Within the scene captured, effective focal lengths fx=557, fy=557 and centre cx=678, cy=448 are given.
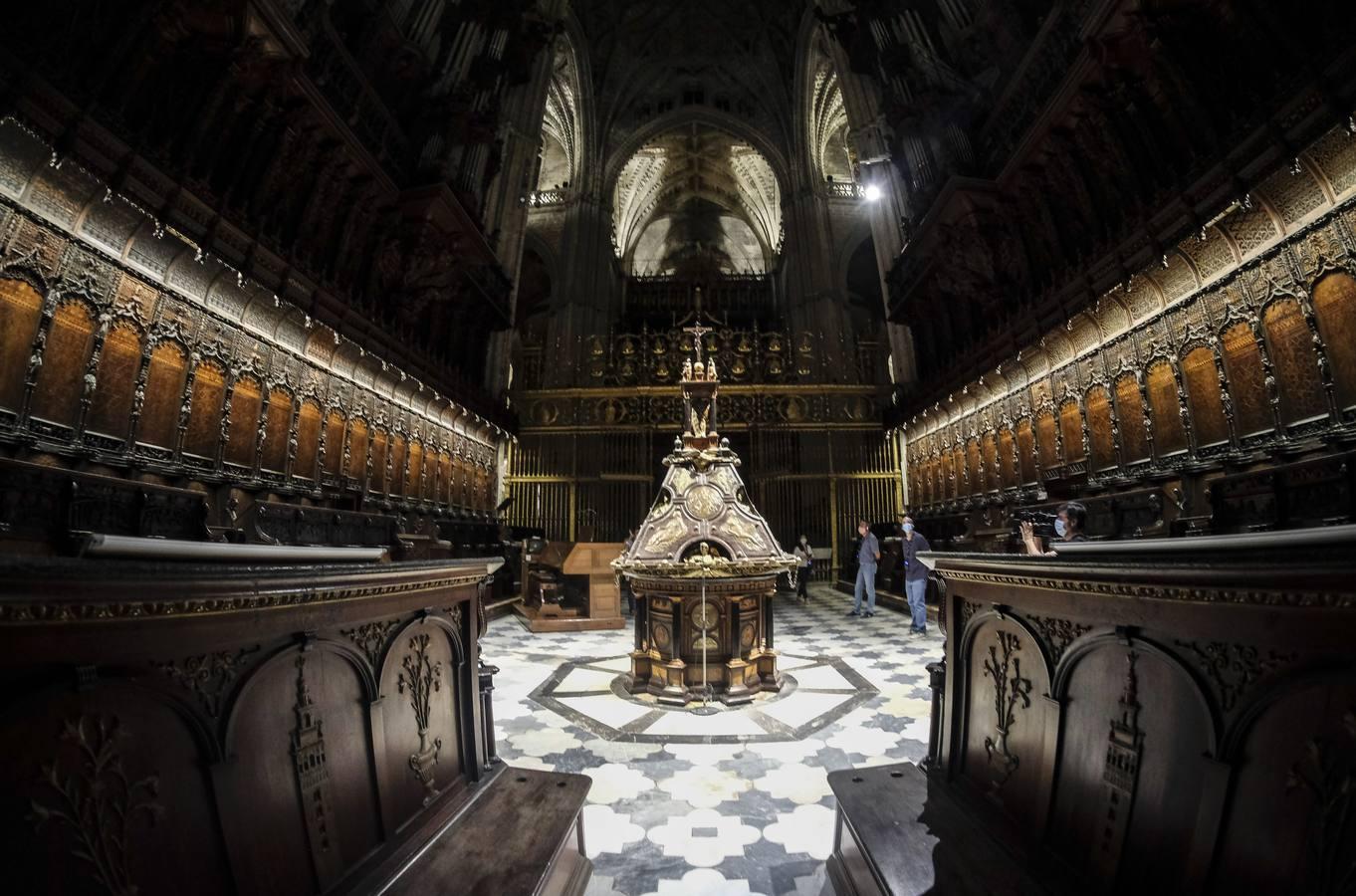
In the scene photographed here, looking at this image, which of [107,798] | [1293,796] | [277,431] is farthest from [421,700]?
[277,431]

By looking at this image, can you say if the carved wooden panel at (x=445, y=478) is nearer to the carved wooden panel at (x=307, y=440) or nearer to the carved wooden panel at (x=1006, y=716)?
the carved wooden panel at (x=307, y=440)

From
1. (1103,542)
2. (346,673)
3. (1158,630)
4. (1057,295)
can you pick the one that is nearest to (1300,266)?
(1057,295)

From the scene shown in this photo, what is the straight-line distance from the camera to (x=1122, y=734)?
1.33 metres

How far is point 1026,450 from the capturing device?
8.88m

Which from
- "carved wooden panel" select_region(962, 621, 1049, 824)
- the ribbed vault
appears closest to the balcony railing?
the ribbed vault

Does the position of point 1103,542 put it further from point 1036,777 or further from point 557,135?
point 557,135

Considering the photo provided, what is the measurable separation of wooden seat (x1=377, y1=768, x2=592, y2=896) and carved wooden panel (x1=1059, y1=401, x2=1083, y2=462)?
26.6ft

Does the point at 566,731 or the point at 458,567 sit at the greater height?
the point at 458,567

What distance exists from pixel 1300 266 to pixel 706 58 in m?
24.3

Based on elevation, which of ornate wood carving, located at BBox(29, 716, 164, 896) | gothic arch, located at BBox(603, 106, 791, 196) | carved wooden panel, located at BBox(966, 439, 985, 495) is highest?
gothic arch, located at BBox(603, 106, 791, 196)

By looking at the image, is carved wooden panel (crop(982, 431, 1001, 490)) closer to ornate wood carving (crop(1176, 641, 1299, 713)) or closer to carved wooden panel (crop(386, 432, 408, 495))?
ornate wood carving (crop(1176, 641, 1299, 713))

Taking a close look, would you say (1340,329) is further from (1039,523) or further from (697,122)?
(697,122)

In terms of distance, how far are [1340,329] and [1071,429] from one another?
352 centimetres

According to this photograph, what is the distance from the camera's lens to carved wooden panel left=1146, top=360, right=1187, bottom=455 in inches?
233
